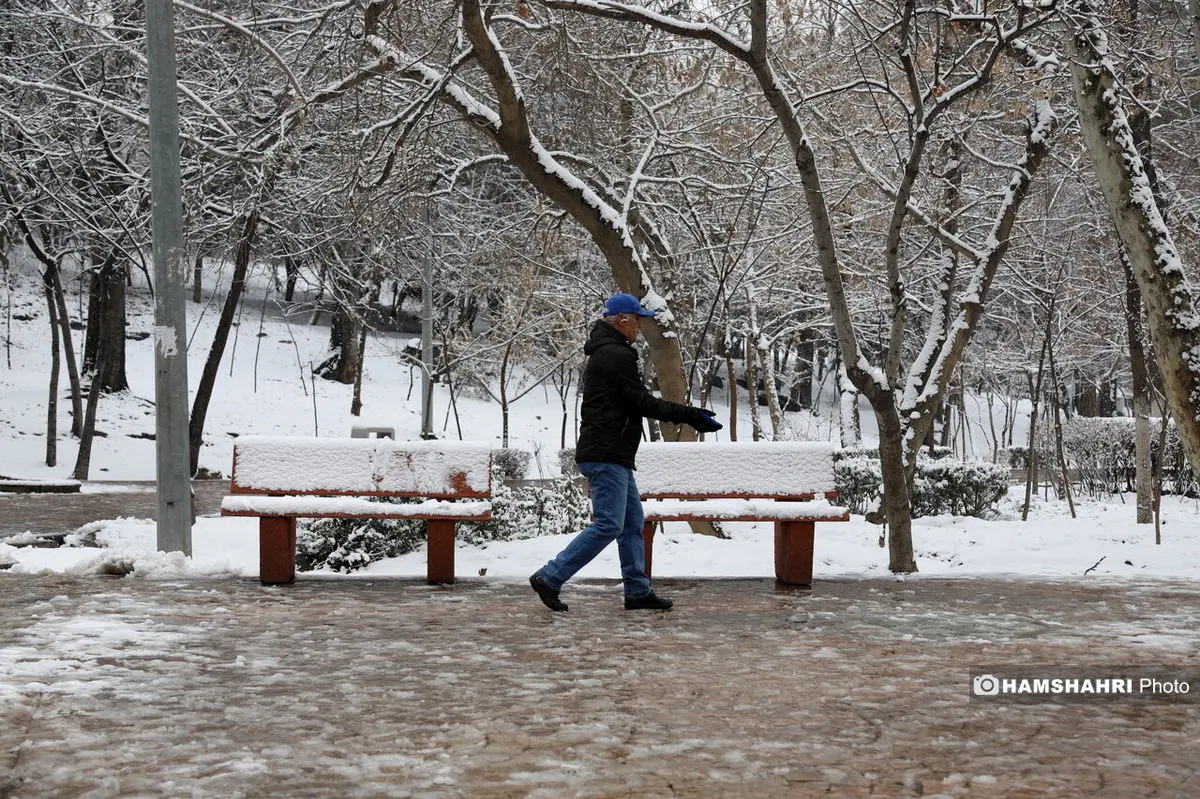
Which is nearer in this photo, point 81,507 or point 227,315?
point 81,507

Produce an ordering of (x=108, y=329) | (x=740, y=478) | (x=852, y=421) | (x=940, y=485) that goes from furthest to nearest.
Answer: (x=852, y=421) < (x=108, y=329) < (x=940, y=485) < (x=740, y=478)

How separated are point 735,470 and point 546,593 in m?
1.75

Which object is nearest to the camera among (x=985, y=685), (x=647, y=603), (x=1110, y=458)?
(x=985, y=685)

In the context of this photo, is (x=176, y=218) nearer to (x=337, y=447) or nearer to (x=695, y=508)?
(x=337, y=447)

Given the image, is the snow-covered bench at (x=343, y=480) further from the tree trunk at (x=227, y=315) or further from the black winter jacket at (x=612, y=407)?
the tree trunk at (x=227, y=315)

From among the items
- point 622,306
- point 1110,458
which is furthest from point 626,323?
point 1110,458

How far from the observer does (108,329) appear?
31797 millimetres

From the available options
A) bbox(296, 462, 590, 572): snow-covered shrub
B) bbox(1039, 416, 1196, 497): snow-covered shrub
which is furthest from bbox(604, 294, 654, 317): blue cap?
bbox(1039, 416, 1196, 497): snow-covered shrub


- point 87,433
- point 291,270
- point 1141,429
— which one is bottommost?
point 87,433

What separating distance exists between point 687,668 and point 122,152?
18701mm

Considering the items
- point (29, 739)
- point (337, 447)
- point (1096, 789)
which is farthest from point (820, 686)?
point (337, 447)

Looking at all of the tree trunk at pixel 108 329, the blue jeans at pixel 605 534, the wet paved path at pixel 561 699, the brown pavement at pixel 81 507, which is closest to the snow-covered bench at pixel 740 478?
the wet paved path at pixel 561 699

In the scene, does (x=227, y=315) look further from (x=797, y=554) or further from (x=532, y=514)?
(x=797, y=554)

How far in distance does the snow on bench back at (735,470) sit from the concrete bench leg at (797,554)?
295 millimetres
